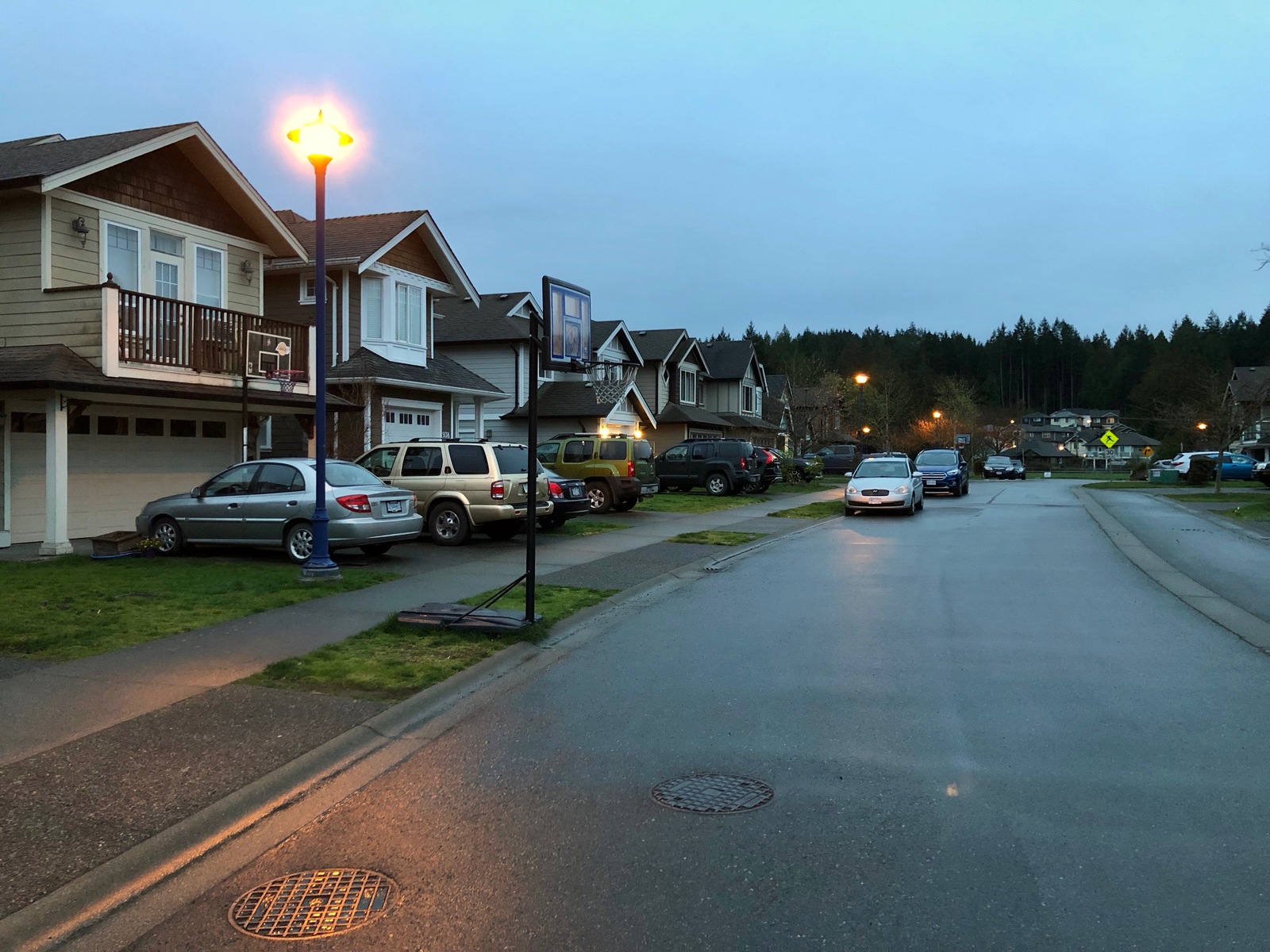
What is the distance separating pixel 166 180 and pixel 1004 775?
1738 centimetres

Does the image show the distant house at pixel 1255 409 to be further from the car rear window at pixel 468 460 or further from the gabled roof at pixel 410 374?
the car rear window at pixel 468 460

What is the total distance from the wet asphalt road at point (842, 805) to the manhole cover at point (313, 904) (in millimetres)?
93

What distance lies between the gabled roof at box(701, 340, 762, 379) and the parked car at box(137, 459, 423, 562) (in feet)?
156

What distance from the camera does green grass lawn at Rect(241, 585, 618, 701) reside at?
730 cm

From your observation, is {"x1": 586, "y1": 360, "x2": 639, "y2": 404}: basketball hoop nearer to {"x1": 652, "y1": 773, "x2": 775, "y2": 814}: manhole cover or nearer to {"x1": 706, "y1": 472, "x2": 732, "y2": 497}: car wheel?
{"x1": 706, "y1": 472, "x2": 732, "y2": 497}: car wheel

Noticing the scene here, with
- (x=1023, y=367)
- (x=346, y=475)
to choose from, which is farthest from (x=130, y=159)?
(x=1023, y=367)

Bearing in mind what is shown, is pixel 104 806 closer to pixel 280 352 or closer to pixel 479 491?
pixel 479 491

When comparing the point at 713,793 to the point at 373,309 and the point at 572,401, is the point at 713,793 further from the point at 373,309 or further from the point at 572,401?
the point at 572,401

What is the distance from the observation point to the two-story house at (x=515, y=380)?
37469 millimetres

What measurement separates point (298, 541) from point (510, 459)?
14.2ft

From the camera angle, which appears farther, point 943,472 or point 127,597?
point 943,472

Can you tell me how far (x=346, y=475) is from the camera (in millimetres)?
14227

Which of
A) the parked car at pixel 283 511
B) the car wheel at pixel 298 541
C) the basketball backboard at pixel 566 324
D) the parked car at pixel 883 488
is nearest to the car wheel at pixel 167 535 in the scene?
the parked car at pixel 283 511

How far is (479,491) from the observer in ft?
55.0
